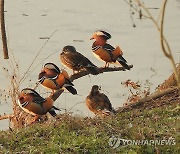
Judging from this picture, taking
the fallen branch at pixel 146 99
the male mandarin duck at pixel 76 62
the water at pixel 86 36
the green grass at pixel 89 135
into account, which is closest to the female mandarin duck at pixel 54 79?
the male mandarin duck at pixel 76 62

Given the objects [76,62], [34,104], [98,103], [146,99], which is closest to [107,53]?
[76,62]

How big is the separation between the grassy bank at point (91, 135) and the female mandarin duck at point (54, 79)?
7.28 ft

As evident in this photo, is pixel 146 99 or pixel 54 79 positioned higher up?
pixel 54 79

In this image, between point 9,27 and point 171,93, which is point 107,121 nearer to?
point 171,93

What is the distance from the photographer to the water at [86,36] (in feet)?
39.5

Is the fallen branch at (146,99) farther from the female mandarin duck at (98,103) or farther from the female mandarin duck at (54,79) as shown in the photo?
the female mandarin duck at (54,79)

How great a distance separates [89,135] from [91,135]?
0.11 ft

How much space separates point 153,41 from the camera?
14.8 m

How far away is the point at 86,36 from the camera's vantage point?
14750 millimetres

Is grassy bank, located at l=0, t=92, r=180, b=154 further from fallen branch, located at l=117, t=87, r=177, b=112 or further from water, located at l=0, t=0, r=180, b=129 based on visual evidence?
water, located at l=0, t=0, r=180, b=129

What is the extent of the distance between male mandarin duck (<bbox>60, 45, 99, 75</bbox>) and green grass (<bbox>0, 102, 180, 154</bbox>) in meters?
2.80

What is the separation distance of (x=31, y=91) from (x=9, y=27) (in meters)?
6.37

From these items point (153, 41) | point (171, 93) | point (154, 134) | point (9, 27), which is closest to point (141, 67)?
point (153, 41)

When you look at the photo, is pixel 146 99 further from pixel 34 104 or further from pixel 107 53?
pixel 34 104
